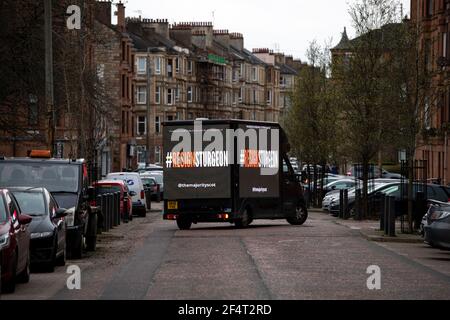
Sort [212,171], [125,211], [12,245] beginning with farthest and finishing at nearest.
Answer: [125,211] < [212,171] < [12,245]

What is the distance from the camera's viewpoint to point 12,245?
15727 mm

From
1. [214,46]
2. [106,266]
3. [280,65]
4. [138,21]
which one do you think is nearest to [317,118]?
[106,266]

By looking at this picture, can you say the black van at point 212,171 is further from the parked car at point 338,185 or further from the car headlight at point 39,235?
the parked car at point 338,185

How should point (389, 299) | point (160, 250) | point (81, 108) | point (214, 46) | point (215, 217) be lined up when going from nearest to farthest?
point (389, 299), point (160, 250), point (215, 217), point (81, 108), point (214, 46)

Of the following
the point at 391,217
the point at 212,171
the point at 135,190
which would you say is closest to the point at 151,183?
the point at 135,190

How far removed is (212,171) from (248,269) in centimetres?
1322

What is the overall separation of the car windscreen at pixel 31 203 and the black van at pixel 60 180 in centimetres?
261

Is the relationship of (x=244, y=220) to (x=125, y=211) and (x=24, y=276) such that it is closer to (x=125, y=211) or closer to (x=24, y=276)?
(x=125, y=211)

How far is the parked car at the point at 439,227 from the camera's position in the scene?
23.3m

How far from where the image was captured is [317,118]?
190 feet

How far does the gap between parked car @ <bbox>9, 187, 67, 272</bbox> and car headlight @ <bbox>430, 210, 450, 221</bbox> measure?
781 centimetres

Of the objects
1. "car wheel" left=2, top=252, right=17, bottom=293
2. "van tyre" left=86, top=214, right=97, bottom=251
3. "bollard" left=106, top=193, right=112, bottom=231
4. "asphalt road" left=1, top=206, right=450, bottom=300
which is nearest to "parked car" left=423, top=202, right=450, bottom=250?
"asphalt road" left=1, top=206, right=450, bottom=300
